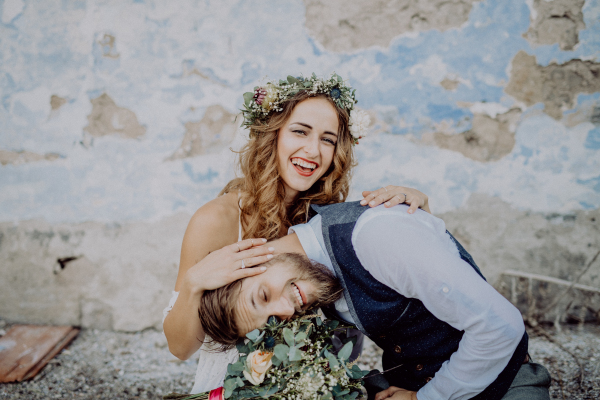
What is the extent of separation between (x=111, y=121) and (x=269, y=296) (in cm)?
270

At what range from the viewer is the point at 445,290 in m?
1.48

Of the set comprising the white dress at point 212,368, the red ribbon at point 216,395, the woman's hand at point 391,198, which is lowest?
the white dress at point 212,368

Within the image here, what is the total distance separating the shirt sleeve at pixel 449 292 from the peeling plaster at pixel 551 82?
238 cm

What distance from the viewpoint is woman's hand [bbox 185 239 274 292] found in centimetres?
188

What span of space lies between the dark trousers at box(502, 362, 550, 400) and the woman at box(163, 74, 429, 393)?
3.33ft

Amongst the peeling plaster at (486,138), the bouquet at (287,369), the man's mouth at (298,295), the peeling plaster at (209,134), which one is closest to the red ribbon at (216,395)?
the bouquet at (287,369)

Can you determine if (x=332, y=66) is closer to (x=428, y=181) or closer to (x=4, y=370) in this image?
(x=428, y=181)

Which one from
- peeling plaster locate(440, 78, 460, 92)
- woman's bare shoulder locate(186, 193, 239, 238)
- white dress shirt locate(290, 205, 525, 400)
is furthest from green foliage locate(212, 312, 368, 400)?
peeling plaster locate(440, 78, 460, 92)

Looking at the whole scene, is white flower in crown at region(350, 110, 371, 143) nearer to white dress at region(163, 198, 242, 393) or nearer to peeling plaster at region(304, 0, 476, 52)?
peeling plaster at region(304, 0, 476, 52)

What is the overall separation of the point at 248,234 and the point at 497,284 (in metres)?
2.53

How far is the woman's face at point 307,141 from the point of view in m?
2.51

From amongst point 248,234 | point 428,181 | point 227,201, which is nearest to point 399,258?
point 248,234

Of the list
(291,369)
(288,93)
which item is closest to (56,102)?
(288,93)

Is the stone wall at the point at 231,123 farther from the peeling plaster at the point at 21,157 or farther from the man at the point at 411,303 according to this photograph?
the man at the point at 411,303
